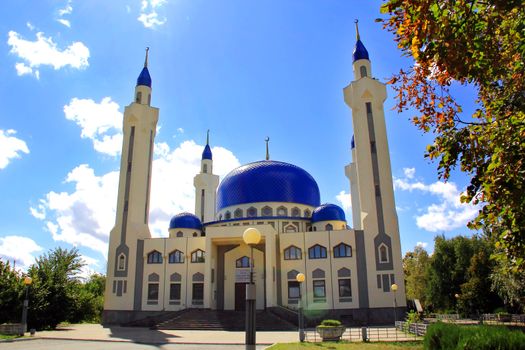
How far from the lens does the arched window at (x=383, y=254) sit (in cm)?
2803

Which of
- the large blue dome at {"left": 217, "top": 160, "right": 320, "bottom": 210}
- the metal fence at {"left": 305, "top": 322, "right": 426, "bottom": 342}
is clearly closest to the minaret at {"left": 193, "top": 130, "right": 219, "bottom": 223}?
the large blue dome at {"left": 217, "top": 160, "right": 320, "bottom": 210}

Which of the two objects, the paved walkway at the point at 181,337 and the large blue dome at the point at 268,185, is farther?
the large blue dome at the point at 268,185

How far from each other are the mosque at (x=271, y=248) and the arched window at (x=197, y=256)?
0.07 meters

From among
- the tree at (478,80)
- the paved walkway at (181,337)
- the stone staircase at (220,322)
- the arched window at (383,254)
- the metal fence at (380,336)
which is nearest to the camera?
the tree at (478,80)

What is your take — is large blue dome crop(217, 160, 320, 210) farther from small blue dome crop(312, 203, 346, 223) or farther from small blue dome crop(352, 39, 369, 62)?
small blue dome crop(352, 39, 369, 62)

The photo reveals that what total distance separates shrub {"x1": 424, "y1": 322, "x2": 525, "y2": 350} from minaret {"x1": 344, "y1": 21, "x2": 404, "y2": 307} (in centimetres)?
1988

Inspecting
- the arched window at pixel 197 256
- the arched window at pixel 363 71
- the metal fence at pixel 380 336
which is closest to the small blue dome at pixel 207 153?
the arched window at pixel 197 256

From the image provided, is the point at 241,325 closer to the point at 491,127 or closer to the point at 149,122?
the point at 149,122

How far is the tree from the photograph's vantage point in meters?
5.41

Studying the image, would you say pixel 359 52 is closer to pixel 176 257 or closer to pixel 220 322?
pixel 176 257

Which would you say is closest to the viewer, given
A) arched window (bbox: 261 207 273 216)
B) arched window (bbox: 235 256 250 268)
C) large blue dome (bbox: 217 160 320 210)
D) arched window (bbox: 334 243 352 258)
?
arched window (bbox: 334 243 352 258)

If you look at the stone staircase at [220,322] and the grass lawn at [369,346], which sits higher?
the stone staircase at [220,322]

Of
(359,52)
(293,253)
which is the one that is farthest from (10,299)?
(359,52)

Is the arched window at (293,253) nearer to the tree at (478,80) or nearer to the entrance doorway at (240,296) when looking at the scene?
the entrance doorway at (240,296)
